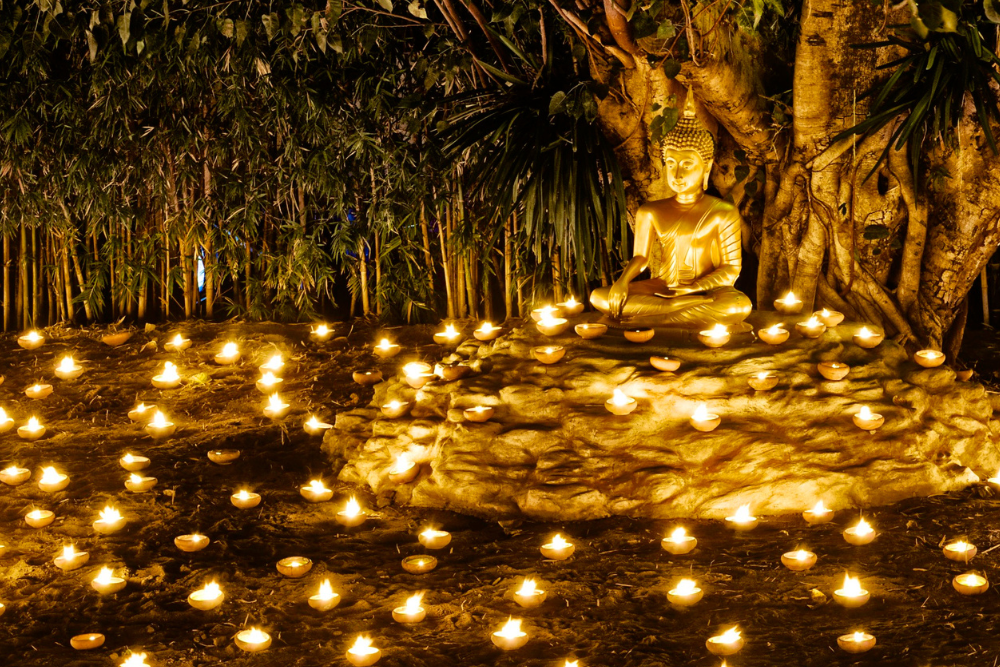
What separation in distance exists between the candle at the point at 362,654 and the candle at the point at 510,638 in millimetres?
355

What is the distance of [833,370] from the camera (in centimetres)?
407

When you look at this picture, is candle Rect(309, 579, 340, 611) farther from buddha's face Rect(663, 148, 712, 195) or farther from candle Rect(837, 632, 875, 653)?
buddha's face Rect(663, 148, 712, 195)

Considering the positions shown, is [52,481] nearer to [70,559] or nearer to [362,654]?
[70,559]

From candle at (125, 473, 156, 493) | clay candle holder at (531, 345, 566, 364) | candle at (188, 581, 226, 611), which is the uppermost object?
clay candle holder at (531, 345, 566, 364)

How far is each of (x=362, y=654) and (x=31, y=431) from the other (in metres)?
2.84

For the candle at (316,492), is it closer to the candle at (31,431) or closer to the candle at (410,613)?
the candle at (410,613)

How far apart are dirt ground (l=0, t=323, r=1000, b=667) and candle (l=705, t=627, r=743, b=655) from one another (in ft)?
0.21

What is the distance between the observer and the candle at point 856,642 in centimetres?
277

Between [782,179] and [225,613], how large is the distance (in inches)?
135

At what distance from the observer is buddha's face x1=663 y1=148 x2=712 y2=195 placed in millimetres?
4793

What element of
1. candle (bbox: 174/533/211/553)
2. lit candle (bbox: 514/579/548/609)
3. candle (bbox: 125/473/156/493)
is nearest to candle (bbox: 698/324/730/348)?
lit candle (bbox: 514/579/548/609)

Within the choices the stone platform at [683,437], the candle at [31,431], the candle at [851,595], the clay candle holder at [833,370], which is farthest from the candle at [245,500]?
the clay candle holder at [833,370]

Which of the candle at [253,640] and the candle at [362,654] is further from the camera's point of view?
the candle at [253,640]

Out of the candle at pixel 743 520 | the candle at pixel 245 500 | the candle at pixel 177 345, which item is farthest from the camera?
the candle at pixel 177 345
